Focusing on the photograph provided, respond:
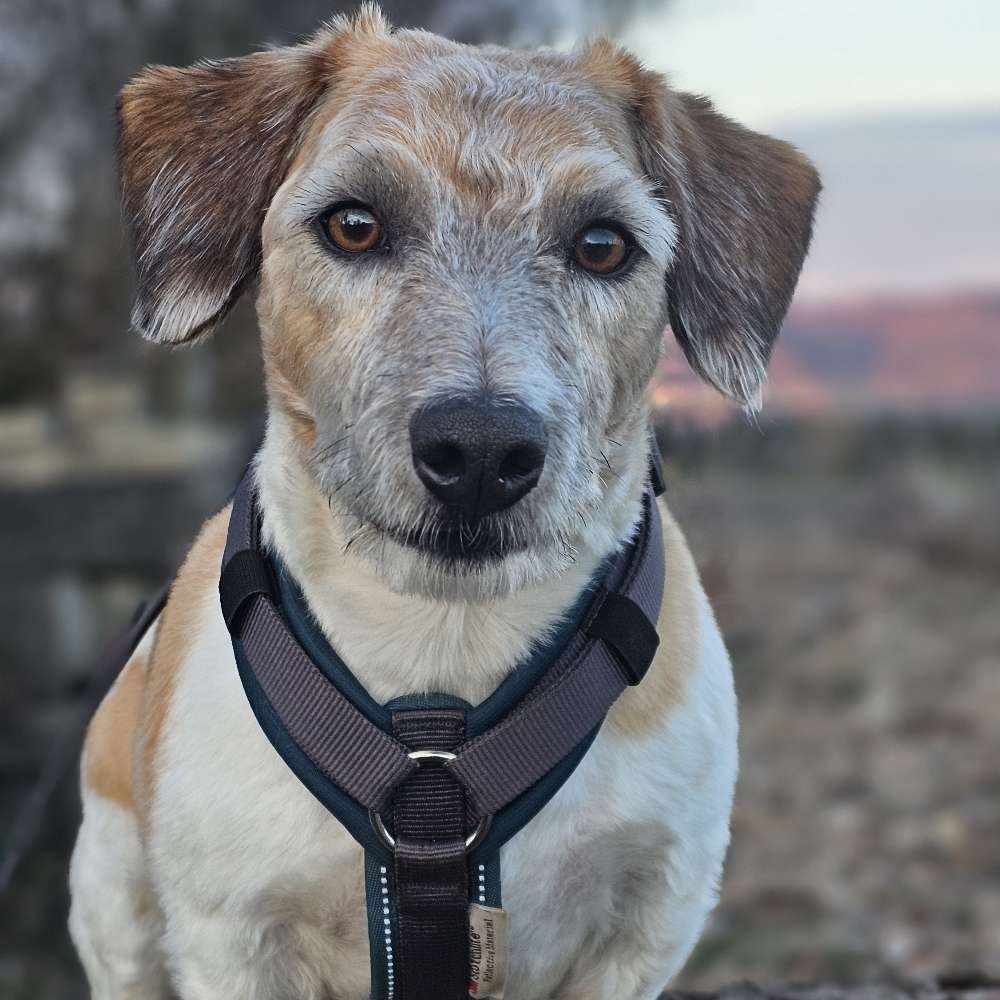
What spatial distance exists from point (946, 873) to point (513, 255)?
779cm

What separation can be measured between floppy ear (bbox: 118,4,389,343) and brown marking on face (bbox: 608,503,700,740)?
1.18 meters

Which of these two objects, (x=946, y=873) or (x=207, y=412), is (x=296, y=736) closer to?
(x=946, y=873)

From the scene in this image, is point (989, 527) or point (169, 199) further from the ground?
point (169, 199)

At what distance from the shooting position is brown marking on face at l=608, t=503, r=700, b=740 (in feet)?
10.1

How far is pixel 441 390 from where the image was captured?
2.59 metres

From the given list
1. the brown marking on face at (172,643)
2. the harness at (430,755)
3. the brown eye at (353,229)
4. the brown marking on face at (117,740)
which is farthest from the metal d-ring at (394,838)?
the brown eye at (353,229)

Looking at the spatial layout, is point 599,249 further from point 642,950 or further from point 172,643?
point 642,950

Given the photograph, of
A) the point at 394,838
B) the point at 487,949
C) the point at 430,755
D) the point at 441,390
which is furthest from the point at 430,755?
the point at 441,390

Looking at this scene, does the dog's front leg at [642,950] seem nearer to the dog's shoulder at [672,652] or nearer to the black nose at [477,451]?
the dog's shoulder at [672,652]

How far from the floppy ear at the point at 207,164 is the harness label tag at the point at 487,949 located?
1.39m

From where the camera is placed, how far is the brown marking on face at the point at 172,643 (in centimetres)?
322

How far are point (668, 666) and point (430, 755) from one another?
1.86 ft

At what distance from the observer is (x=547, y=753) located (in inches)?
116

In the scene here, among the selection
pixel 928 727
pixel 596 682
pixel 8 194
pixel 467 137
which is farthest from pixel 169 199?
pixel 928 727
